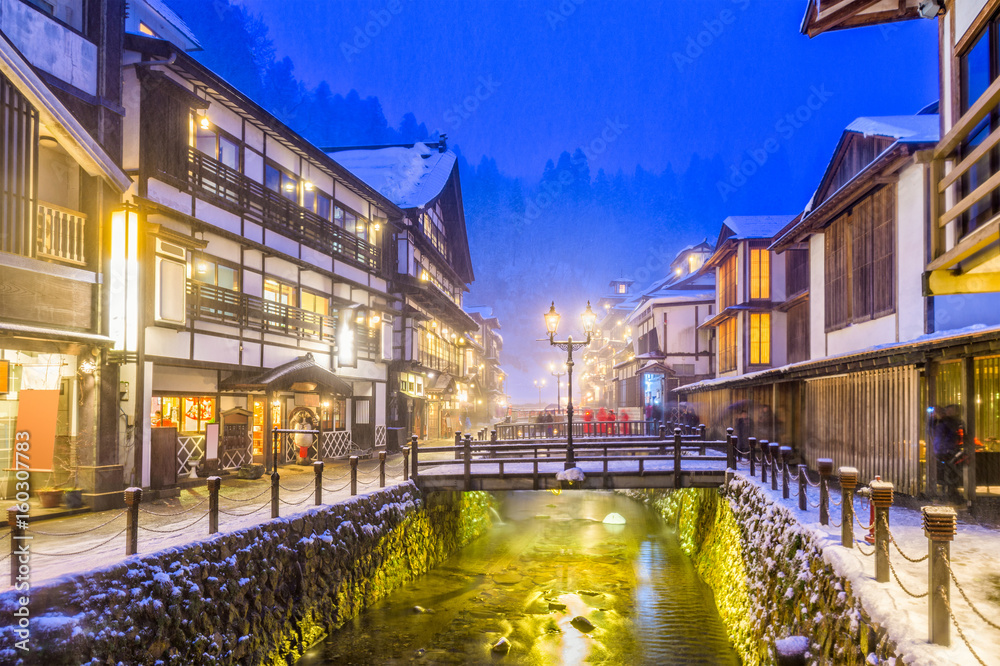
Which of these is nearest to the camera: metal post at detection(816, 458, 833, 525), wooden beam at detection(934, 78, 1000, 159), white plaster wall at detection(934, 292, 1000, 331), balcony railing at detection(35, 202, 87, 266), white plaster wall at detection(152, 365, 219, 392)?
wooden beam at detection(934, 78, 1000, 159)

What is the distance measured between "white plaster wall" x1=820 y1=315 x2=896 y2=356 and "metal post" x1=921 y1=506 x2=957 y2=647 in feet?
38.4

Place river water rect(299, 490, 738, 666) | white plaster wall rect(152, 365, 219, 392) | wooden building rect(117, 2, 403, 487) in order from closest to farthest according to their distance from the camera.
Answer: river water rect(299, 490, 738, 666), wooden building rect(117, 2, 403, 487), white plaster wall rect(152, 365, 219, 392)

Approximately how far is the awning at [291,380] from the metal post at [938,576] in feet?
58.2

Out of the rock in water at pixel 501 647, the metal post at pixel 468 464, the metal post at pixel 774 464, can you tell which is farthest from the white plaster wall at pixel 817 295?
the rock in water at pixel 501 647

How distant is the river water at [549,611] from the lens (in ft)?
39.2

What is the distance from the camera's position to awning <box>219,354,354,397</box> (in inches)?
746

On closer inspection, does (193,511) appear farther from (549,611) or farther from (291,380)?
(549,611)

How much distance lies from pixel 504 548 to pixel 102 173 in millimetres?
16444

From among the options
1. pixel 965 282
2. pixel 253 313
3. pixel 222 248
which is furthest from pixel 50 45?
pixel 965 282

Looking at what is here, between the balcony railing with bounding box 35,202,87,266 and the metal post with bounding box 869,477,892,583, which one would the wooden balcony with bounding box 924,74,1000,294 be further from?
the balcony railing with bounding box 35,202,87,266

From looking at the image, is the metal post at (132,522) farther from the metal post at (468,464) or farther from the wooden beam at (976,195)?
the wooden beam at (976,195)

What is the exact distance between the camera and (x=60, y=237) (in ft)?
42.6

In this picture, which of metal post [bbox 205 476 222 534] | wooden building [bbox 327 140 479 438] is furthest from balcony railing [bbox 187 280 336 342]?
wooden building [bbox 327 140 479 438]

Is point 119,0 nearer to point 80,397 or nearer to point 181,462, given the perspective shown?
point 80,397
